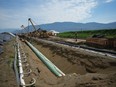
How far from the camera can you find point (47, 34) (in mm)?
58625

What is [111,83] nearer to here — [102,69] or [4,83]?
[4,83]

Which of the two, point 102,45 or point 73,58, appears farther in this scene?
point 102,45

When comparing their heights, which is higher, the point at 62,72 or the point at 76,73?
the point at 62,72

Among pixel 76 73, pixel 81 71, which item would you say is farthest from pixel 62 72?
pixel 81 71

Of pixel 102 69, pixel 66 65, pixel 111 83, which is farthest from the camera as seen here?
pixel 66 65

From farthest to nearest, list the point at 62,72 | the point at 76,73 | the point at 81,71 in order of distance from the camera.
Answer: the point at 81,71, the point at 76,73, the point at 62,72

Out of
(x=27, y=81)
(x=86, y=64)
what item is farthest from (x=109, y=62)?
(x=27, y=81)

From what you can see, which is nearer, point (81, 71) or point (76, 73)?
point (76, 73)

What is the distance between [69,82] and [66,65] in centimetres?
877

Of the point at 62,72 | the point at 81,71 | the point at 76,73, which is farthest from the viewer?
the point at 81,71

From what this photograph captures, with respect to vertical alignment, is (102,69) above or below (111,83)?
below

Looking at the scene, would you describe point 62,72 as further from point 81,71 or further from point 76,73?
point 81,71

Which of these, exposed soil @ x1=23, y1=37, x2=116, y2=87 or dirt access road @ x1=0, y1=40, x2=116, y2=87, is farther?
exposed soil @ x1=23, y1=37, x2=116, y2=87

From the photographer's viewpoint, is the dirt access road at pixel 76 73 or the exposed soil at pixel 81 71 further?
the exposed soil at pixel 81 71
